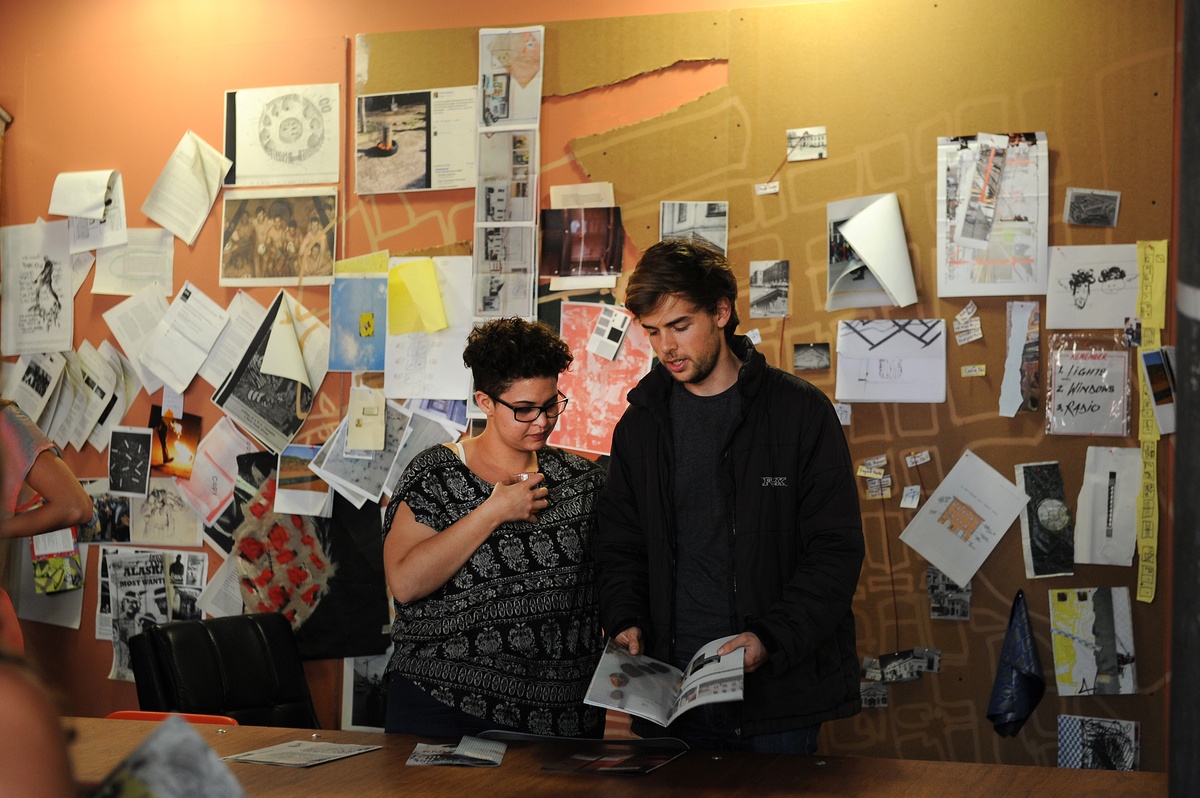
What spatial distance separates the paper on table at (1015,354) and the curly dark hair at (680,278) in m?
1.18

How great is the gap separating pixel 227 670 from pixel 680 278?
1.85 m

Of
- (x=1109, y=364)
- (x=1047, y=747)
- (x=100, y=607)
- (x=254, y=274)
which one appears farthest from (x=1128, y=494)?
(x=100, y=607)

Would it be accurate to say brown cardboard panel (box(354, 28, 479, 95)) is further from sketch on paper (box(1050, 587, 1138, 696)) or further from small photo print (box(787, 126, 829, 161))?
sketch on paper (box(1050, 587, 1138, 696))

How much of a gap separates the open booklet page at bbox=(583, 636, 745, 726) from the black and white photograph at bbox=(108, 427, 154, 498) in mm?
2377

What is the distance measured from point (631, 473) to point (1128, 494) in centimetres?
157

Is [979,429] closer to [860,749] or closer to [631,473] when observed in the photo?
Answer: [860,749]

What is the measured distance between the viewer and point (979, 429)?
315 centimetres

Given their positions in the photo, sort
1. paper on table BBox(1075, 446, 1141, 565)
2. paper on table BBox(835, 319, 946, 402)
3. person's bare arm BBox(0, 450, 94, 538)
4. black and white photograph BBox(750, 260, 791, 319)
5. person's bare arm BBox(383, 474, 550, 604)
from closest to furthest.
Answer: person's bare arm BBox(383, 474, 550, 604), person's bare arm BBox(0, 450, 94, 538), paper on table BBox(1075, 446, 1141, 565), paper on table BBox(835, 319, 946, 402), black and white photograph BBox(750, 260, 791, 319)

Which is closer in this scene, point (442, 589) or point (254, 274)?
point (442, 589)

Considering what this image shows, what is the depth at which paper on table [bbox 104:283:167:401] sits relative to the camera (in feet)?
12.6

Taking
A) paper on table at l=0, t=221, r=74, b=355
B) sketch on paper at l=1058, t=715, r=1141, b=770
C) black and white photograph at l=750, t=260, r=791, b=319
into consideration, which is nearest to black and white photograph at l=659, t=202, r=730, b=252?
black and white photograph at l=750, t=260, r=791, b=319

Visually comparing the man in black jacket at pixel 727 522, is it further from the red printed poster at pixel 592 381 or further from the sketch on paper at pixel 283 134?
the sketch on paper at pixel 283 134

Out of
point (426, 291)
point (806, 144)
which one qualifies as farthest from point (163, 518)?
point (806, 144)

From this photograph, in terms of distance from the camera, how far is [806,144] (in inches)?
129
